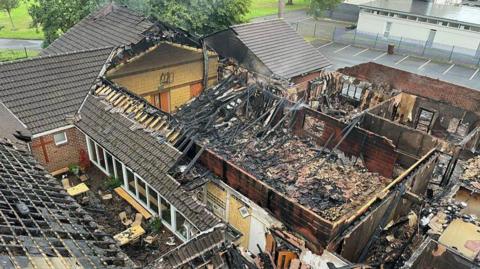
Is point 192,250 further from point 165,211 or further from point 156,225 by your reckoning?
point 156,225

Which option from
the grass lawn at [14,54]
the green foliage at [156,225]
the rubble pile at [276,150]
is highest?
the rubble pile at [276,150]

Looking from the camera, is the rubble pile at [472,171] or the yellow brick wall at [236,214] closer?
the yellow brick wall at [236,214]

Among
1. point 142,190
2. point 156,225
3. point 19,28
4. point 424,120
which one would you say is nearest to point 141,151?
point 142,190

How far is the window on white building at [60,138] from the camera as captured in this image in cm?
1470

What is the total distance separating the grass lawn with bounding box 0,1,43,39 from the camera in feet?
125

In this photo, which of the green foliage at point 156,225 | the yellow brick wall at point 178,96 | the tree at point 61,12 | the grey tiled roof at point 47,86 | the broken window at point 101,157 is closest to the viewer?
the green foliage at point 156,225

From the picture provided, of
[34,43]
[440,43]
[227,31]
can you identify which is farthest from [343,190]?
[34,43]

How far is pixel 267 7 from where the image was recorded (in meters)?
56.5

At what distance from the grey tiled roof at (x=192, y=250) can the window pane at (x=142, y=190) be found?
463cm

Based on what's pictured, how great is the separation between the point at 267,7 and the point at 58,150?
47957 millimetres

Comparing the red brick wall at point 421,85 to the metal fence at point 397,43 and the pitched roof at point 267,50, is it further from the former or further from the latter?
the metal fence at point 397,43

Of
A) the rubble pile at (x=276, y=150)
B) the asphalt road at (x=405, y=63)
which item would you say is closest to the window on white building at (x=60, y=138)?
the rubble pile at (x=276, y=150)

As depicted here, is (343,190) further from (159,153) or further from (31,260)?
(31,260)

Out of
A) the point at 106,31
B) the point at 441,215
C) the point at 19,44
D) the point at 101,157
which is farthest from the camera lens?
the point at 19,44
